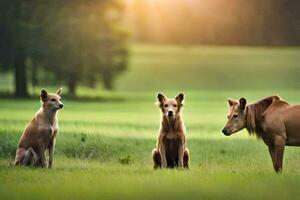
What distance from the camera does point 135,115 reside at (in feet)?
41.1

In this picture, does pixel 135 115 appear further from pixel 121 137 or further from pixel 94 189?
pixel 94 189

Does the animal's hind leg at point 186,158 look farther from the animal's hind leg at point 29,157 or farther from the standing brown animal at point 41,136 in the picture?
the animal's hind leg at point 29,157

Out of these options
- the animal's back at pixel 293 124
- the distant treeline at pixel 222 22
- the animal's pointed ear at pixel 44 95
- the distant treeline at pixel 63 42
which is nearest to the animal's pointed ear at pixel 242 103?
the animal's back at pixel 293 124

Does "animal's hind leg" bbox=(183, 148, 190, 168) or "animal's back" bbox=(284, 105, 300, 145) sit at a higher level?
"animal's back" bbox=(284, 105, 300, 145)

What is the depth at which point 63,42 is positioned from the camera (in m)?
15.0

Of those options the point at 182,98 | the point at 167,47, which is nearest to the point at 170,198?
the point at 182,98

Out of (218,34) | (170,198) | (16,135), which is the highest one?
(218,34)

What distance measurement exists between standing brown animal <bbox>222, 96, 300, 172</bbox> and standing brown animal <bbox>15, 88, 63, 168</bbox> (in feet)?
4.79

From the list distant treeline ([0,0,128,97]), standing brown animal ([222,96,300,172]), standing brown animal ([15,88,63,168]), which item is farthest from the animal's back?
distant treeline ([0,0,128,97])

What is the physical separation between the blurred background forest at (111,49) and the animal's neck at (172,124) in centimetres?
329

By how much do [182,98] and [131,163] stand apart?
1.05 metres

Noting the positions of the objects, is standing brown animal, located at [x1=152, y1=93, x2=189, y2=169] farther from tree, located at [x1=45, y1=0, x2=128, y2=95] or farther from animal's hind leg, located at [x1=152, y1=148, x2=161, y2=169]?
tree, located at [x1=45, y1=0, x2=128, y2=95]

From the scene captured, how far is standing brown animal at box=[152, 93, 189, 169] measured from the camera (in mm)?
8180

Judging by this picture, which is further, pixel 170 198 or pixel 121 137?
A: pixel 121 137
